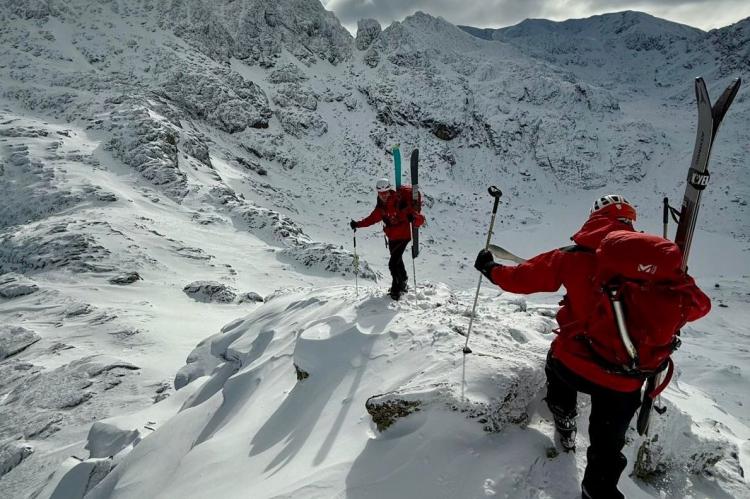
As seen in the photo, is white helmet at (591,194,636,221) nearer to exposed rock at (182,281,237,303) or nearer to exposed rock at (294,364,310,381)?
exposed rock at (294,364,310,381)

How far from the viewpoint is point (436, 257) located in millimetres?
22938

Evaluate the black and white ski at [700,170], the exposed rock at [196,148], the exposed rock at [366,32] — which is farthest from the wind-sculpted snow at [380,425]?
the exposed rock at [366,32]

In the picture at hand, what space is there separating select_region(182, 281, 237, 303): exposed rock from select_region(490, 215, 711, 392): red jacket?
1051 centimetres

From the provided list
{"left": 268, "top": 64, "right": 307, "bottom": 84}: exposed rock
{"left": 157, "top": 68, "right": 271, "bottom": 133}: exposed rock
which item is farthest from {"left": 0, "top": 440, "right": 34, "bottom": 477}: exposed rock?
{"left": 268, "top": 64, "right": 307, "bottom": 84}: exposed rock

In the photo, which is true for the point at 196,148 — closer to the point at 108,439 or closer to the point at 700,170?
the point at 108,439

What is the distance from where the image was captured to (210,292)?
1212cm

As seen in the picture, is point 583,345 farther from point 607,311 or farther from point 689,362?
point 689,362

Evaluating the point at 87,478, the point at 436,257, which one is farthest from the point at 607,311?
the point at 436,257

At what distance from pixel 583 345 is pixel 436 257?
20272 millimetres

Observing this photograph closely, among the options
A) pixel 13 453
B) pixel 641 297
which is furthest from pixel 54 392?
pixel 641 297

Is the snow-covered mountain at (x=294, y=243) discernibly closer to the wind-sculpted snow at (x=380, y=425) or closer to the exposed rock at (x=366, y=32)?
the wind-sculpted snow at (x=380, y=425)

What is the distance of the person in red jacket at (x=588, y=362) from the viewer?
2.64 m

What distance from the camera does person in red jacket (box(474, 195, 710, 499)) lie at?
2643mm

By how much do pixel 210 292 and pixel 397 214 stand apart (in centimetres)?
757
